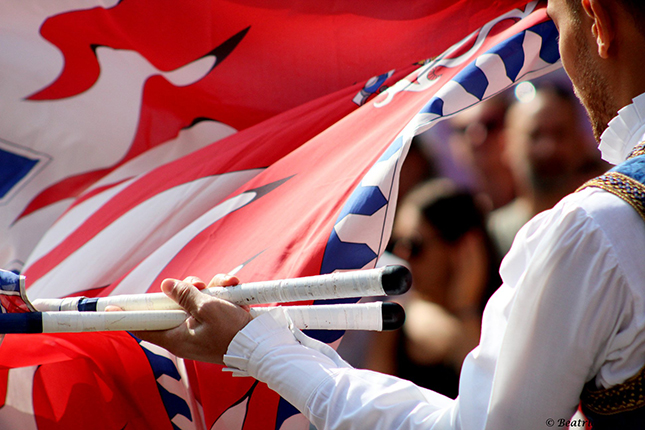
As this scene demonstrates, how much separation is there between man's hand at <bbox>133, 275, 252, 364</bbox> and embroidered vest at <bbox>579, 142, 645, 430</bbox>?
1.68 ft

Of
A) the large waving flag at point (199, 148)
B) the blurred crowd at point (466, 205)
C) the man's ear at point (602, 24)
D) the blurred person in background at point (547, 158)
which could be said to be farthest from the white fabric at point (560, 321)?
the blurred person in background at point (547, 158)

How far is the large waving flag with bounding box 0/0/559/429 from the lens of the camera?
3.88 ft

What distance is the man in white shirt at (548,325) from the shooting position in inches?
23.9

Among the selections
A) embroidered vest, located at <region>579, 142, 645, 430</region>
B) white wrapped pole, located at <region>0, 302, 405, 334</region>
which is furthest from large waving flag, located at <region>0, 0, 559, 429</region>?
embroidered vest, located at <region>579, 142, 645, 430</region>

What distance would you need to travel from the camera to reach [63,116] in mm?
1934

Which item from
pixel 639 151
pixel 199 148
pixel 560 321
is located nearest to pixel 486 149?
pixel 199 148

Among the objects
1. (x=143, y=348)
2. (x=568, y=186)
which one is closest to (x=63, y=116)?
(x=143, y=348)

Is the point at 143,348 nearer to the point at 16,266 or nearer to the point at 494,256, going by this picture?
the point at 16,266

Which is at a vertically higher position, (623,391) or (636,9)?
(636,9)

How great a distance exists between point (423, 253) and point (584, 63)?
3.95 feet

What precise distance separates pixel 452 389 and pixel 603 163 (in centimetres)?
96

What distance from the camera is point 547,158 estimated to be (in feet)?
6.58

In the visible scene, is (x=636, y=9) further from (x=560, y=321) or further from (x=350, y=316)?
(x=350, y=316)

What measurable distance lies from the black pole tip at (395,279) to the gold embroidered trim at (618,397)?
255 mm
